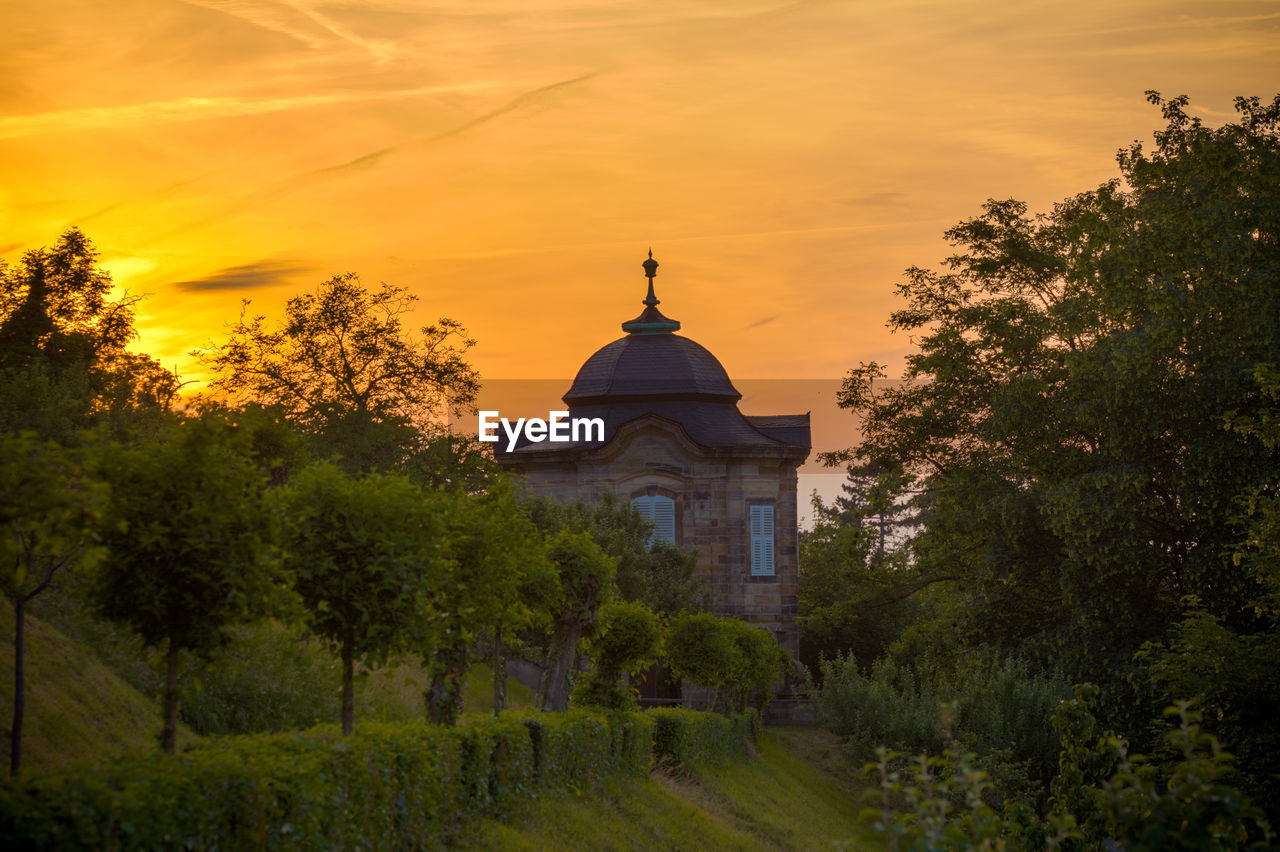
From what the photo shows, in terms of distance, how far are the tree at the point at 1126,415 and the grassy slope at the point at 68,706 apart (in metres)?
20.5

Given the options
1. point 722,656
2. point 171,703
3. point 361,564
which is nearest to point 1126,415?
point 722,656

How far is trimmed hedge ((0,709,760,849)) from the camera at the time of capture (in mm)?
8749

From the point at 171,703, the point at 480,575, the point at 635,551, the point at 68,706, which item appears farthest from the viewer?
the point at 635,551

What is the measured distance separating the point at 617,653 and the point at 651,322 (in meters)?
30.8

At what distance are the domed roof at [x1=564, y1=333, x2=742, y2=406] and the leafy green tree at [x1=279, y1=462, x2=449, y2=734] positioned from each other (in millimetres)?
35309

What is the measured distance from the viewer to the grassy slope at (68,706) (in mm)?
16891

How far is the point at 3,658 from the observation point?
62.4 ft

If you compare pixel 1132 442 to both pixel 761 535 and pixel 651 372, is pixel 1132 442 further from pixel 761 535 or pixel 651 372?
pixel 651 372

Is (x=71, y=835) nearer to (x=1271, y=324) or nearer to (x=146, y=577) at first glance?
(x=146, y=577)

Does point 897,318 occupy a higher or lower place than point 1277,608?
higher

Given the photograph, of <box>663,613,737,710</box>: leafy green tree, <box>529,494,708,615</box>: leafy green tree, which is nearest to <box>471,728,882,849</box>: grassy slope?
<box>663,613,737,710</box>: leafy green tree

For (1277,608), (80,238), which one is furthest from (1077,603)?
(80,238)

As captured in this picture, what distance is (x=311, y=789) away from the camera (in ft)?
37.0

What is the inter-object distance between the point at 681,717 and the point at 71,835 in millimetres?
20814
